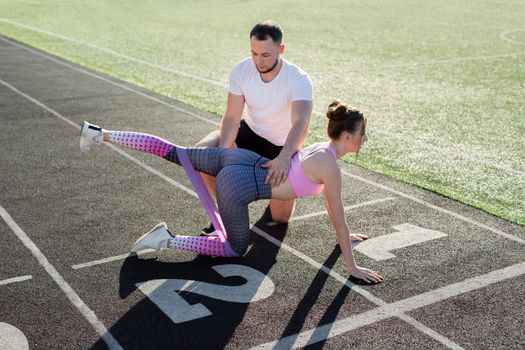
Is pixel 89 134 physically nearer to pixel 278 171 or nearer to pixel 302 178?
pixel 278 171

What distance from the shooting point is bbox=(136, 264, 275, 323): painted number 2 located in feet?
16.8

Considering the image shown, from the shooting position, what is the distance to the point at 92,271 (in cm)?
580

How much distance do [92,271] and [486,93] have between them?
9.69m

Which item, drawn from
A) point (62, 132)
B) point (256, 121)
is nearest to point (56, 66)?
point (62, 132)

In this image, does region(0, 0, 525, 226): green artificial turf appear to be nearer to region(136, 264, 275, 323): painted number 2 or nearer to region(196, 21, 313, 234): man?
region(196, 21, 313, 234): man

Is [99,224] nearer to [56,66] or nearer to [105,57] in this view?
[56,66]

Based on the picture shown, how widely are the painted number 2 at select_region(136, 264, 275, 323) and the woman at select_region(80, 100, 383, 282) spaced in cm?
35

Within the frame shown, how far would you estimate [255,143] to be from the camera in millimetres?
6938

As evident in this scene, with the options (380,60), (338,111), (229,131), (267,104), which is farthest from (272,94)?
(380,60)

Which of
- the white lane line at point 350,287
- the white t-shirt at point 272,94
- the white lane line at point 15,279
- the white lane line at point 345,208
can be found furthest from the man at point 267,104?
the white lane line at point 15,279

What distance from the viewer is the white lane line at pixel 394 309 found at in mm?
4781

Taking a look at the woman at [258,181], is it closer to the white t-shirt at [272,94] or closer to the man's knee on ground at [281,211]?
the white t-shirt at [272,94]

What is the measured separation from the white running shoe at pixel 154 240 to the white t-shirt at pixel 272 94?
1.49m

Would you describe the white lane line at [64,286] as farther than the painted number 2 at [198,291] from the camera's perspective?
No
